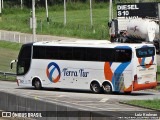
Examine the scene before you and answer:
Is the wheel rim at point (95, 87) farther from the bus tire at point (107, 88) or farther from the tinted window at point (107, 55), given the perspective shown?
the tinted window at point (107, 55)

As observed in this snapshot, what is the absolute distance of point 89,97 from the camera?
32219 mm

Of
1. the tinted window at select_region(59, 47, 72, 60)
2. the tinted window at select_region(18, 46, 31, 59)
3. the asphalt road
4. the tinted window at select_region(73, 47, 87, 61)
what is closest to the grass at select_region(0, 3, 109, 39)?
the tinted window at select_region(18, 46, 31, 59)

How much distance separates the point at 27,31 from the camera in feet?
266

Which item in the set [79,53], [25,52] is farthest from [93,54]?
[25,52]

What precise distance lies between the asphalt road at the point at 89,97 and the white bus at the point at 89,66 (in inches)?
23.3

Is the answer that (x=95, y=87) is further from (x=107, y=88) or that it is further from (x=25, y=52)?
(x=25, y=52)

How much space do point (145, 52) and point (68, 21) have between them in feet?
215

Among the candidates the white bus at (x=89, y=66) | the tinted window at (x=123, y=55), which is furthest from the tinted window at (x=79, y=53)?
the tinted window at (x=123, y=55)

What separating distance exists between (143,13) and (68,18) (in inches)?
1802

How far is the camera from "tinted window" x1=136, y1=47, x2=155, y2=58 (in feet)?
108

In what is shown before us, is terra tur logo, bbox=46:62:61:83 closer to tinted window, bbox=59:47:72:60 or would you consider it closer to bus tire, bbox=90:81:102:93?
tinted window, bbox=59:47:72:60

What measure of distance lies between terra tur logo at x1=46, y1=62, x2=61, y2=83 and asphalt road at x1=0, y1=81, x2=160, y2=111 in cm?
83

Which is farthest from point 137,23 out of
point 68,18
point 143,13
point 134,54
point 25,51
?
point 68,18

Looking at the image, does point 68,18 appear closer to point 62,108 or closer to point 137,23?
point 137,23
